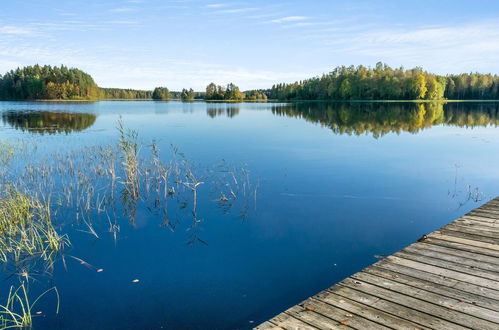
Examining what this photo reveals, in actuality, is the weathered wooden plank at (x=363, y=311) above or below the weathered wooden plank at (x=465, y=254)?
below

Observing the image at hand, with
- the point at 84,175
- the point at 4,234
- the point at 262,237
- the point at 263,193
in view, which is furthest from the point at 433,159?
the point at 4,234

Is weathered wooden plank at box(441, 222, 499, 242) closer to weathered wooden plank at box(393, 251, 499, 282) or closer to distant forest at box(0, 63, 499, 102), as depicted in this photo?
weathered wooden plank at box(393, 251, 499, 282)

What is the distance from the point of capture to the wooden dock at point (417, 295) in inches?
147

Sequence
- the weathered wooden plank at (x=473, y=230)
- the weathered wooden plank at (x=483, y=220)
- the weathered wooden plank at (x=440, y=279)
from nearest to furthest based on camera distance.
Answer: the weathered wooden plank at (x=440, y=279)
the weathered wooden plank at (x=473, y=230)
the weathered wooden plank at (x=483, y=220)

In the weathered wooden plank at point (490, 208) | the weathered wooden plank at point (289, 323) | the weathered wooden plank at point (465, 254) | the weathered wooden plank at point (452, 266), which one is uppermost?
the weathered wooden plank at point (490, 208)

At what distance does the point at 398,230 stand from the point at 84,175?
10.9 meters

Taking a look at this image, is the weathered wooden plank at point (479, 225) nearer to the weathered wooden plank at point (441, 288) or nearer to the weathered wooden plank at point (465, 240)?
the weathered wooden plank at point (465, 240)

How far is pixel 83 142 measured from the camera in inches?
806

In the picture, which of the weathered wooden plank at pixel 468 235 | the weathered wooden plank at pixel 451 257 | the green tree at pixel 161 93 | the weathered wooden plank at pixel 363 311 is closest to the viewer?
the weathered wooden plank at pixel 363 311

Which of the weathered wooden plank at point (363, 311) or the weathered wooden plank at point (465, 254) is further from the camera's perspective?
the weathered wooden plank at point (465, 254)

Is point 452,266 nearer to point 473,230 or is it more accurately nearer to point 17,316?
point 473,230

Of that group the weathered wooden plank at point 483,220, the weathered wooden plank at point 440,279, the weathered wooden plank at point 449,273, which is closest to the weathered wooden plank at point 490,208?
the weathered wooden plank at point 483,220

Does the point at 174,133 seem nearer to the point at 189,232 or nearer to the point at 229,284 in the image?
the point at 189,232

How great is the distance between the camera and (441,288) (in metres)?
4.44
